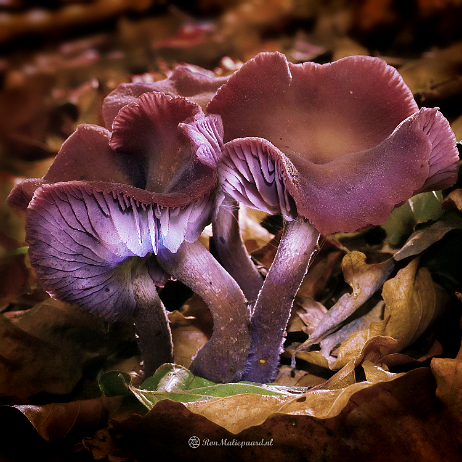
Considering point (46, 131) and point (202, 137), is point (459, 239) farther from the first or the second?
point (46, 131)

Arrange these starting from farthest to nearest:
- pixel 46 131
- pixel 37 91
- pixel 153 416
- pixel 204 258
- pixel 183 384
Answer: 1. pixel 204 258
2. pixel 183 384
3. pixel 46 131
4. pixel 153 416
5. pixel 37 91

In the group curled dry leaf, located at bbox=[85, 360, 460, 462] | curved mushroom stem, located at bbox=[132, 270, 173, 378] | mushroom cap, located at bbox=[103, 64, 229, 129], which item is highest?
mushroom cap, located at bbox=[103, 64, 229, 129]

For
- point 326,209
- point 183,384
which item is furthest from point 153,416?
point 326,209

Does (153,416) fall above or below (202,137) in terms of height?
below

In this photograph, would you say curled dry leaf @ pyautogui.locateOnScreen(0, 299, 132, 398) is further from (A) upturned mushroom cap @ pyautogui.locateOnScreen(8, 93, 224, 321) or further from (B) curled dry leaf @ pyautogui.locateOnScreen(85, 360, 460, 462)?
(B) curled dry leaf @ pyautogui.locateOnScreen(85, 360, 460, 462)

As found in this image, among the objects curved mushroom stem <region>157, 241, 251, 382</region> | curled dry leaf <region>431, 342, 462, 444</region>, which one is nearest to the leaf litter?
curled dry leaf <region>431, 342, 462, 444</region>

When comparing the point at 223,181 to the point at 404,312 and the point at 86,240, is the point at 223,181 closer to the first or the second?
the point at 86,240
